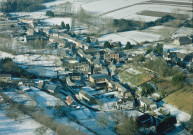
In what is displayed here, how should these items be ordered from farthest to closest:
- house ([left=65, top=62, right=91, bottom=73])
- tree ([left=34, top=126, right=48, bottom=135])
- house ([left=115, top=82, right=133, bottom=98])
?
1. house ([left=65, top=62, right=91, bottom=73])
2. house ([left=115, top=82, right=133, bottom=98])
3. tree ([left=34, top=126, right=48, bottom=135])

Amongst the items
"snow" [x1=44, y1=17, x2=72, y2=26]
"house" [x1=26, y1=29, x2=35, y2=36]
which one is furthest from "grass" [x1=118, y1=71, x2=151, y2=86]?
"snow" [x1=44, y1=17, x2=72, y2=26]

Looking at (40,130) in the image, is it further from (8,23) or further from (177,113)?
(8,23)

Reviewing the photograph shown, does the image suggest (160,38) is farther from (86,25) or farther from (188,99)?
(188,99)

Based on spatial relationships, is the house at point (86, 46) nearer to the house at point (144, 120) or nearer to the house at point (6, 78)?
the house at point (6, 78)

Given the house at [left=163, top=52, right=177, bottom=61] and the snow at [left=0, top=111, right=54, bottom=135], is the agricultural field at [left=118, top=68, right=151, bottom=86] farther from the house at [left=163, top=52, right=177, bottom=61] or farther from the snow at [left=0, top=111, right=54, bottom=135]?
the snow at [left=0, top=111, right=54, bottom=135]

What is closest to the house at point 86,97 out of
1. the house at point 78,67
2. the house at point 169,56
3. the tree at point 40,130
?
the tree at point 40,130

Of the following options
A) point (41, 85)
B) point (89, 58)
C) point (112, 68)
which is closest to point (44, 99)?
point (41, 85)

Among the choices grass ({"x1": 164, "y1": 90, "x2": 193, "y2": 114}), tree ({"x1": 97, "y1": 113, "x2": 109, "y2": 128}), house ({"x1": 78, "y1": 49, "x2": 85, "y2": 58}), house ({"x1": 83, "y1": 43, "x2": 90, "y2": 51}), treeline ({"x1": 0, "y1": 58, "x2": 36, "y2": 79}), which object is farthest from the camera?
house ({"x1": 83, "y1": 43, "x2": 90, "y2": 51})
